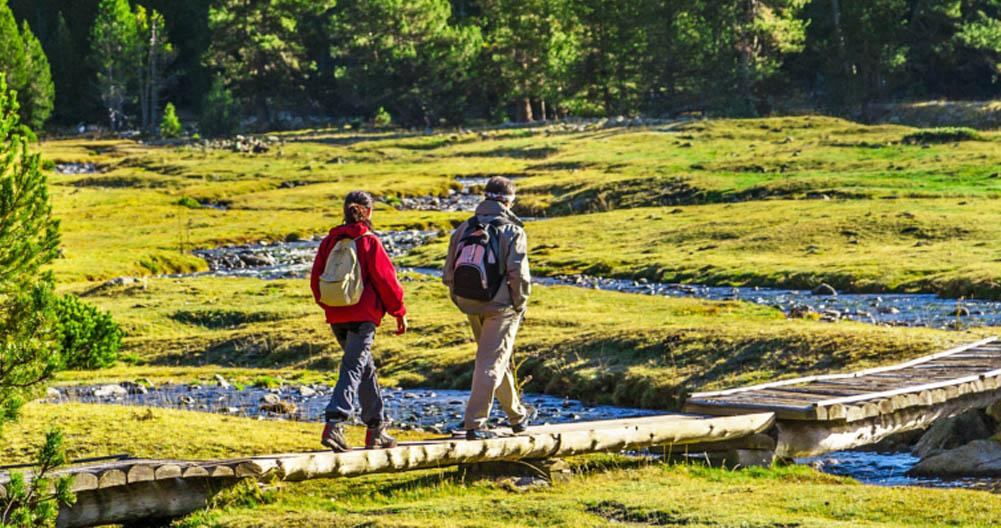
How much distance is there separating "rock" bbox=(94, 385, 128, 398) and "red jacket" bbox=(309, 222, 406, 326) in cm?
1682

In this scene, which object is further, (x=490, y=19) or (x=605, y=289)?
(x=490, y=19)

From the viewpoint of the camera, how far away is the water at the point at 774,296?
37.9 m

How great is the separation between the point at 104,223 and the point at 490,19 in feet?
291

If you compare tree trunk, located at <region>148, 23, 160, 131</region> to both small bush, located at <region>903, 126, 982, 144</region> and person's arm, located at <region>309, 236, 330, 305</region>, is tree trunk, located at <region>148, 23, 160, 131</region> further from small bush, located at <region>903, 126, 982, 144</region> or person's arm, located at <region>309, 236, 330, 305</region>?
person's arm, located at <region>309, 236, 330, 305</region>

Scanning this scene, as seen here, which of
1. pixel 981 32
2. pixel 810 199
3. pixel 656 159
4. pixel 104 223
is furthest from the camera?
pixel 981 32

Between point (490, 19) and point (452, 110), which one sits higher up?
point (490, 19)

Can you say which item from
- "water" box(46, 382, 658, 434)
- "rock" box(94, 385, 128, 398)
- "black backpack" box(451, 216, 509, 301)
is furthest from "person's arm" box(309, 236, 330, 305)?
"rock" box(94, 385, 128, 398)

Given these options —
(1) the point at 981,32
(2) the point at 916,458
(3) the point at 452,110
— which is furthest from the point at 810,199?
(3) the point at 452,110

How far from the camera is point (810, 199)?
7175 cm

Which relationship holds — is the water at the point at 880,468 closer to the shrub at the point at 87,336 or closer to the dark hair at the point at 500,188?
the dark hair at the point at 500,188

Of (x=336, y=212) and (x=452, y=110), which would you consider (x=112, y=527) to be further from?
(x=452, y=110)

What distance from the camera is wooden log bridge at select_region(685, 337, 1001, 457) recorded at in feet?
67.6

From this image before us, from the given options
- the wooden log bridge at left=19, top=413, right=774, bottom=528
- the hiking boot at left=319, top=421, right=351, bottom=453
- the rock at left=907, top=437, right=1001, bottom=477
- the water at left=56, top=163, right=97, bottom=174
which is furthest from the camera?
the water at left=56, top=163, right=97, bottom=174

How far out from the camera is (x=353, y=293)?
55.2ft
